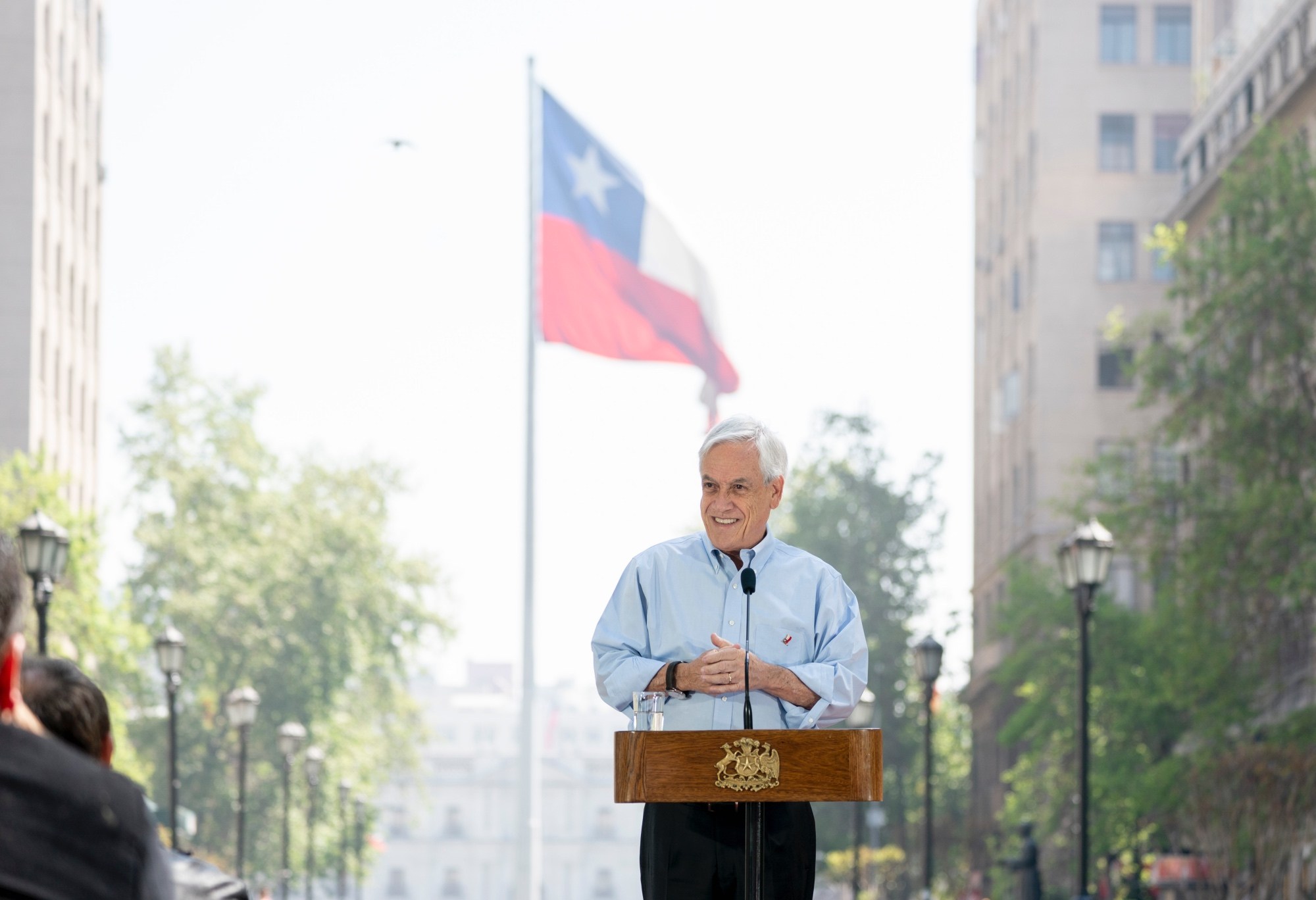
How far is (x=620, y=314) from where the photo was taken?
25.2 meters

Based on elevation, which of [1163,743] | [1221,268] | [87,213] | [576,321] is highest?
[87,213]

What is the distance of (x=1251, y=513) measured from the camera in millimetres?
34688

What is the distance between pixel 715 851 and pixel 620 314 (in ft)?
64.5

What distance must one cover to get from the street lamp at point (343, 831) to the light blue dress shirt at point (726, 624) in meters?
55.7

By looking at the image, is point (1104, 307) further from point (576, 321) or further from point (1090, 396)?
point (576, 321)

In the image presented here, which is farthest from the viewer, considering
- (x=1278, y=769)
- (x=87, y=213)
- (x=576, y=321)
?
(x=87, y=213)

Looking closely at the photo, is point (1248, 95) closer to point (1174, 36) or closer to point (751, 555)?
point (1174, 36)

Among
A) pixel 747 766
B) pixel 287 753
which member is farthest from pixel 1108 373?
pixel 747 766

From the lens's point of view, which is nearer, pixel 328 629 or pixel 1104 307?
pixel 328 629

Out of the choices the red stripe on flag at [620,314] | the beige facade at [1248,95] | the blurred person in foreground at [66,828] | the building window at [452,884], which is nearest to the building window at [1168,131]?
the beige facade at [1248,95]

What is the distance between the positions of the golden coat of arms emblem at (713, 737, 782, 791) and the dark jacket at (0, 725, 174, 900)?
101 inches

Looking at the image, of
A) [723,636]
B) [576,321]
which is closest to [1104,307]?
[576,321]

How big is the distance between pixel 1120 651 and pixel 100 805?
4770cm

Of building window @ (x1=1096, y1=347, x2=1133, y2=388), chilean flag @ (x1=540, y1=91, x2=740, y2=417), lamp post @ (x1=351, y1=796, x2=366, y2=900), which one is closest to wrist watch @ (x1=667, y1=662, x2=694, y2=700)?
chilean flag @ (x1=540, y1=91, x2=740, y2=417)
